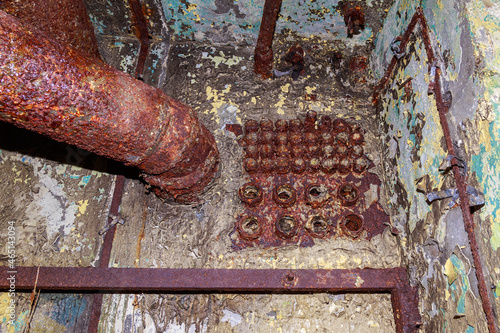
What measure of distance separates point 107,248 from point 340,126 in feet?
5.07

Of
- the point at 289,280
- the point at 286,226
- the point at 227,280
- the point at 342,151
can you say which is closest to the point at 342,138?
A: the point at 342,151

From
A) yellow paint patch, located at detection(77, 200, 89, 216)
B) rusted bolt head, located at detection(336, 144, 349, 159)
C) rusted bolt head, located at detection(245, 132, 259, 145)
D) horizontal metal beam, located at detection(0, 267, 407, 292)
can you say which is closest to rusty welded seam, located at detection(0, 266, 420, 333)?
horizontal metal beam, located at detection(0, 267, 407, 292)

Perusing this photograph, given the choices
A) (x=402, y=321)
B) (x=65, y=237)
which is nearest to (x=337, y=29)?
(x=402, y=321)

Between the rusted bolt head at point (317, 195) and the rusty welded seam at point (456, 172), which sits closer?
the rusty welded seam at point (456, 172)

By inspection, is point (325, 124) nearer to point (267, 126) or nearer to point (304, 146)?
point (304, 146)

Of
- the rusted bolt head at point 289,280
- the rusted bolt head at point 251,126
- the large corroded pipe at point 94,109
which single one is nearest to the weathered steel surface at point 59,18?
the large corroded pipe at point 94,109

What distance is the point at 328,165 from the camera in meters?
1.79

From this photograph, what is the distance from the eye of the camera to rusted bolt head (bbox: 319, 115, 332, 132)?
1914mm

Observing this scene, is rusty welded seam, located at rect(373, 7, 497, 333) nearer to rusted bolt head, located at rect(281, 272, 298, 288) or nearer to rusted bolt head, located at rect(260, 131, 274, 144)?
rusted bolt head, located at rect(281, 272, 298, 288)

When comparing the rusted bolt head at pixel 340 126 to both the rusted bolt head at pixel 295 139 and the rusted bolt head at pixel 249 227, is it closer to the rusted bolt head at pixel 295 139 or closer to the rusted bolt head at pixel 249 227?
the rusted bolt head at pixel 295 139

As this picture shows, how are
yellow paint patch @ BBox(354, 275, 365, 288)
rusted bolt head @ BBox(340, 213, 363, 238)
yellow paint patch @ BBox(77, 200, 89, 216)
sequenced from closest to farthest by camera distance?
yellow paint patch @ BBox(354, 275, 365, 288)
rusted bolt head @ BBox(340, 213, 363, 238)
yellow paint patch @ BBox(77, 200, 89, 216)

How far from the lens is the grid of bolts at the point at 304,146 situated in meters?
1.81

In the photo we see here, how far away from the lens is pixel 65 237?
1.71 metres

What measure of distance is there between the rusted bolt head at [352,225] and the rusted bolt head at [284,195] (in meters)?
0.30
